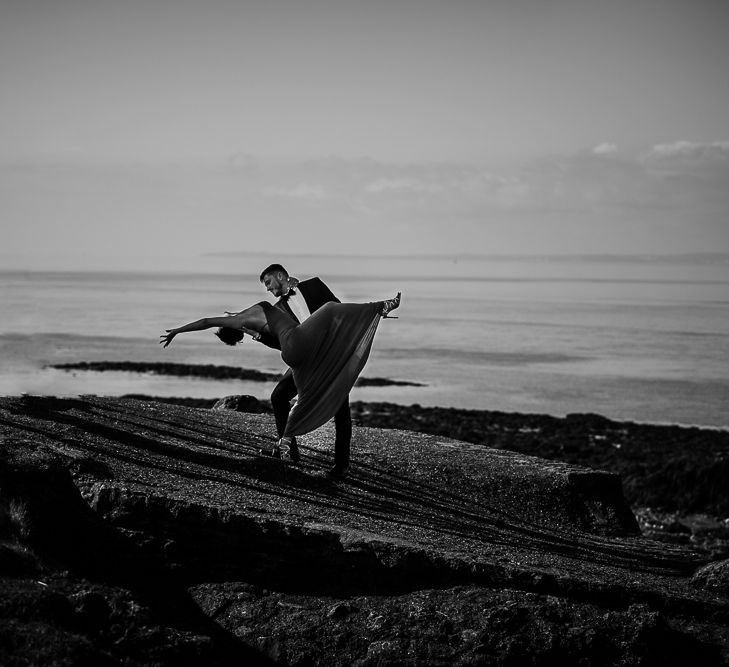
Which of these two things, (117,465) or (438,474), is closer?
(117,465)

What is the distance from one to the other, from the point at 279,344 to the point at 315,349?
18.3 inches

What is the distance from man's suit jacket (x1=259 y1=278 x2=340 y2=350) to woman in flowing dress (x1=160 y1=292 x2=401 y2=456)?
12 centimetres

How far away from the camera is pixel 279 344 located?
524 inches

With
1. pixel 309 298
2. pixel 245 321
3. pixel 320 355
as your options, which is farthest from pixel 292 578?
pixel 309 298

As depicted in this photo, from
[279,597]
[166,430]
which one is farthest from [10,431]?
[279,597]

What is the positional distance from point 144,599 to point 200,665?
105 centimetres

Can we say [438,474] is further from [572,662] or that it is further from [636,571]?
[572,662]

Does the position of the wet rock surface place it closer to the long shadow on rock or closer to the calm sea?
the long shadow on rock

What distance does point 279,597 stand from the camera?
9.62 metres

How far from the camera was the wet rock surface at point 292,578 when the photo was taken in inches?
349

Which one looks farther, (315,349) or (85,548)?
(315,349)

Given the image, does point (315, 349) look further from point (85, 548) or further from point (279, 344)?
point (85, 548)

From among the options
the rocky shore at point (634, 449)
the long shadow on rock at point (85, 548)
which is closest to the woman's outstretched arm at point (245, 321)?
the long shadow on rock at point (85, 548)

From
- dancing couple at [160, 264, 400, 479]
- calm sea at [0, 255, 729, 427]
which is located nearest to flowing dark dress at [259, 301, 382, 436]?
dancing couple at [160, 264, 400, 479]
